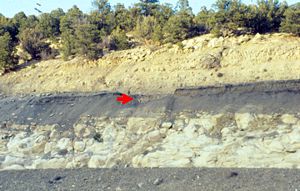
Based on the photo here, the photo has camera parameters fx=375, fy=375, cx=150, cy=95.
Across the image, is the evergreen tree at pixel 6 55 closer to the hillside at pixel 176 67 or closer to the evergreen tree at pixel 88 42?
the hillside at pixel 176 67

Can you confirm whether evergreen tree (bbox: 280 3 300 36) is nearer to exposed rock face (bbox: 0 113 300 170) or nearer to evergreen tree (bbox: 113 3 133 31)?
exposed rock face (bbox: 0 113 300 170)

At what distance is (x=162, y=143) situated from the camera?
45.6ft

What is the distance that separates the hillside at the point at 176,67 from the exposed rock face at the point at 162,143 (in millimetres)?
4130

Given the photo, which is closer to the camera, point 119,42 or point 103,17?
point 119,42

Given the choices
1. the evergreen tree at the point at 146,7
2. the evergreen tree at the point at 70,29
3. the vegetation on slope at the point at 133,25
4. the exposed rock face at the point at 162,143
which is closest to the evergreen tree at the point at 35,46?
the vegetation on slope at the point at 133,25

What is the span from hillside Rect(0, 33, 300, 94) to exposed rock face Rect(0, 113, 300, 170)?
4.13m

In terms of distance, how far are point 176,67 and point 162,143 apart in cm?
757

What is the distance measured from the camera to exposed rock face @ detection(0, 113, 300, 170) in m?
12.3

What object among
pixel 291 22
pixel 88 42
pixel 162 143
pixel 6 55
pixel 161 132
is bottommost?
pixel 162 143

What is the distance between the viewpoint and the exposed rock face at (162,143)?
12.3 meters

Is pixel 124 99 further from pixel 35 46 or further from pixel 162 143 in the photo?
pixel 35 46

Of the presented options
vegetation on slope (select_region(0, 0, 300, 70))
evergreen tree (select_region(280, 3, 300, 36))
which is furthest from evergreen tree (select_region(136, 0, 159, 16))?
evergreen tree (select_region(280, 3, 300, 36))

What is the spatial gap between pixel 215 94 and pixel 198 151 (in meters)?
4.10

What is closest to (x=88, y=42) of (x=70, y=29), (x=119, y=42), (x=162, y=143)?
(x=119, y=42)
